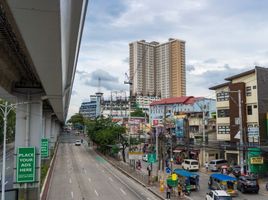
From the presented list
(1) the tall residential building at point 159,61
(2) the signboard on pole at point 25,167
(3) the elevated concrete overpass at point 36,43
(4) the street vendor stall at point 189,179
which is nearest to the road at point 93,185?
(4) the street vendor stall at point 189,179

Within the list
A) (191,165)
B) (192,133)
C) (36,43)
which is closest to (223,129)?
(191,165)

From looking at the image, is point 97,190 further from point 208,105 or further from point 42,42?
point 208,105

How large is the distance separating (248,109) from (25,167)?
2923 centimetres

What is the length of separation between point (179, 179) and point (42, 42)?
25638 millimetres

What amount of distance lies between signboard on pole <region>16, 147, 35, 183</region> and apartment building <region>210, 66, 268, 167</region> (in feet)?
77.3

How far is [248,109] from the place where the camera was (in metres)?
43.8

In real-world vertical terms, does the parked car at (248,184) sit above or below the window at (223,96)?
below

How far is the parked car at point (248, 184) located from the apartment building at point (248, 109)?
7.65 meters

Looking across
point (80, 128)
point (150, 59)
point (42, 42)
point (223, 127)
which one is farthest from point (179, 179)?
point (80, 128)

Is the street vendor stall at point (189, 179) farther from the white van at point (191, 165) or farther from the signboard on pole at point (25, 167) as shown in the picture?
the signboard on pole at point (25, 167)

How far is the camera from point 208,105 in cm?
8212

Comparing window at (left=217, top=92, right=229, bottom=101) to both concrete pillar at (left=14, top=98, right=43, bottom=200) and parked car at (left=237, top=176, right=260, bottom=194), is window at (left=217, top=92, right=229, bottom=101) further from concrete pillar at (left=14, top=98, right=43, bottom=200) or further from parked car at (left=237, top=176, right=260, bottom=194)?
concrete pillar at (left=14, top=98, right=43, bottom=200)

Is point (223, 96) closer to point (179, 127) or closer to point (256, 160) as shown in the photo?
point (256, 160)

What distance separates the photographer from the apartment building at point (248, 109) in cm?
4234
